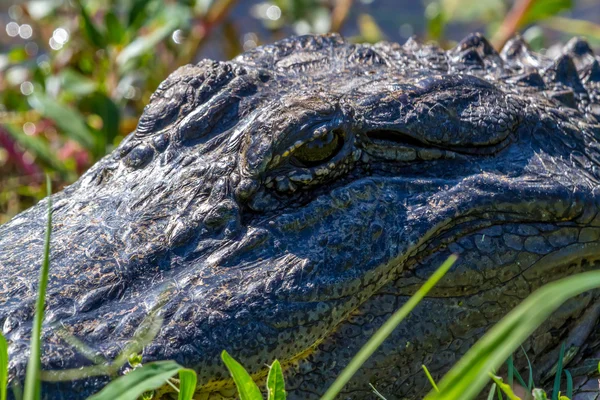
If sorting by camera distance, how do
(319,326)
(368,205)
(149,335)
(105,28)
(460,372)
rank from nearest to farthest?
(460,372), (149,335), (319,326), (368,205), (105,28)

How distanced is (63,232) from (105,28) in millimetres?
2649

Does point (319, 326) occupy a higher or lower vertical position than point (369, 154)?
lower

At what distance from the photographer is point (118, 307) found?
79.2 inches

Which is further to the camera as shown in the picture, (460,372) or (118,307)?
(118,307)

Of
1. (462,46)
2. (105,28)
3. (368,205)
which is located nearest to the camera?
(368,205)

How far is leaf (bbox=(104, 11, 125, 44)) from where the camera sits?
4547 millimetres

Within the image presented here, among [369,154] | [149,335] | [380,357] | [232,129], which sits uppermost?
[232,129]

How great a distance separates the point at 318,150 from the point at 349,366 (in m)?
0.84

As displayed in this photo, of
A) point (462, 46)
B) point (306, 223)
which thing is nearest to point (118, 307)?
point (306, 223)

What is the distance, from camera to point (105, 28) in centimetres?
466

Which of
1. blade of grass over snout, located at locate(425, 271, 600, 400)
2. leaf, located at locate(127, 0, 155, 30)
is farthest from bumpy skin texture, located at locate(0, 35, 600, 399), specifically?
leaf, located at locate(127, 0, 155, 30)

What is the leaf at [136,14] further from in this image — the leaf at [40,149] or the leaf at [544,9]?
the leaf at [544,9]

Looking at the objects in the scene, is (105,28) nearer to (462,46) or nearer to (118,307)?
(462,46)

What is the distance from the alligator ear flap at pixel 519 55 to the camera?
126 inches
